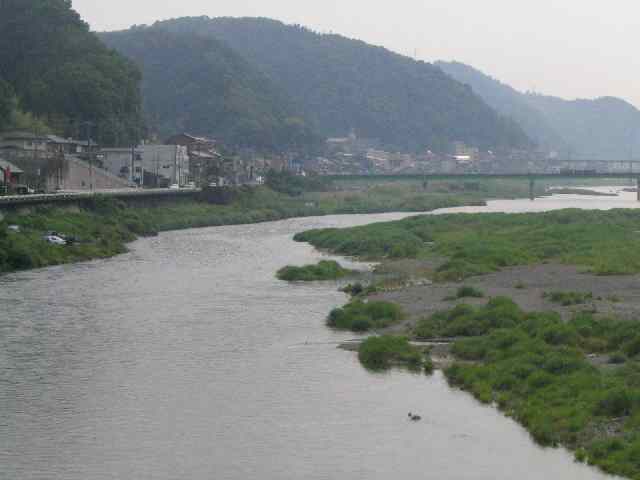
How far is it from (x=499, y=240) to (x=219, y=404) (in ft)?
95.1

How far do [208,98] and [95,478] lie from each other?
12261cm

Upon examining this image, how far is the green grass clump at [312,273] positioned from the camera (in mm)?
35500

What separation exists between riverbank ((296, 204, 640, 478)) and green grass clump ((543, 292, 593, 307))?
0.18ft

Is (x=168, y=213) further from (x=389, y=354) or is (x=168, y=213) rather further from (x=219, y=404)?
(x=219, y=404)

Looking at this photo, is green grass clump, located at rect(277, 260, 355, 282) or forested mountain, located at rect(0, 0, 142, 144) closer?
green grass clump, located at rect(277, 260, 355, 282)

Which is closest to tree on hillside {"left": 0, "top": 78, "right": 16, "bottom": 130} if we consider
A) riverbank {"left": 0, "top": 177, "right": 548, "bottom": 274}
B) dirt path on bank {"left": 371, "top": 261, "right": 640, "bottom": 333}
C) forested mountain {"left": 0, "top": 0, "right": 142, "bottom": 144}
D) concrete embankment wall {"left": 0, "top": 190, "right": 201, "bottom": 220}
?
forested mountain {"left": 0, "top": 0, "right": 142, "bottom": 144}

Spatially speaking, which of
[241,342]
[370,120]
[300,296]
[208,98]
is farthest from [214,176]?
[370,120]

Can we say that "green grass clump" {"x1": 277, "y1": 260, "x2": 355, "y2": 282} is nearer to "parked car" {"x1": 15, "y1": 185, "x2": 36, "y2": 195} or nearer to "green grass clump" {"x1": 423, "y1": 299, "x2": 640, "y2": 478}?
"green grass clump" {"x1": 423, "y1": 299, "x2": 640, "y2": 478}

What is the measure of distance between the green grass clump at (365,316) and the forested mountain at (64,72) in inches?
2219

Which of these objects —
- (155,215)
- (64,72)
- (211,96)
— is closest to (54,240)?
(155,215)

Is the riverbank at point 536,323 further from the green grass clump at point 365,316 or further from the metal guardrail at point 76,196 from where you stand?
the metal guardrail at point 76,196

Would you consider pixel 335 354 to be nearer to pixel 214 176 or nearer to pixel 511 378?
pixel 511 378

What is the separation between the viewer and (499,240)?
4656 cm

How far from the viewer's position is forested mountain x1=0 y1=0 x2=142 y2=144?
81.7m
